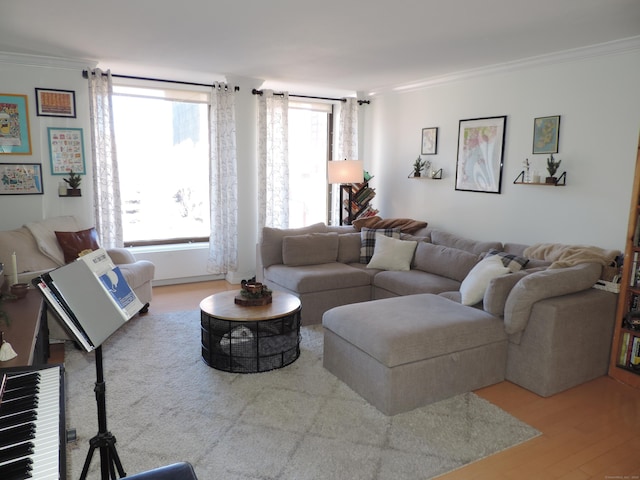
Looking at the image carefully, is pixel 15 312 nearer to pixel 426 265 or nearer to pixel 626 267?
pixel 426 265

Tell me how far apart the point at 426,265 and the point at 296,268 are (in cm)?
132

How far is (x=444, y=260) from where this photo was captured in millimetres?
4441

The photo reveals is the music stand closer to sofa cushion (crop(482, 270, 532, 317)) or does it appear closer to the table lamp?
sofa cushion (crop(482, 270, 532, 317))

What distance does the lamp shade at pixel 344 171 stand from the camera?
566 centimetres

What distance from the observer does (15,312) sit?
2.98 meters

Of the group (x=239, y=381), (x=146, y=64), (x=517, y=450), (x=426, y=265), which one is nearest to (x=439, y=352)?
(x=517, y=450)

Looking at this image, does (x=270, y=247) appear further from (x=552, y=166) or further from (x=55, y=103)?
(x=552, y=166)

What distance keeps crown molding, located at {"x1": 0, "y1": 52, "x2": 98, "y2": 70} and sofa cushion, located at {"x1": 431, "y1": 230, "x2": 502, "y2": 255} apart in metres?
4.08

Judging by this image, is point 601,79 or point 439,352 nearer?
point 439,352

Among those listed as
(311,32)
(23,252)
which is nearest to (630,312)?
(311,32)

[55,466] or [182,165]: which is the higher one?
[182,165]

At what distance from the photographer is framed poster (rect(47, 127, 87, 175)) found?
481 centimetres

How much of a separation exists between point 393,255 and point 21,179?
3911 mm

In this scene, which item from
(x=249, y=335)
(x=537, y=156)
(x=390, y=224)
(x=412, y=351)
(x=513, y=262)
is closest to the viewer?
(x=412, y=351)
